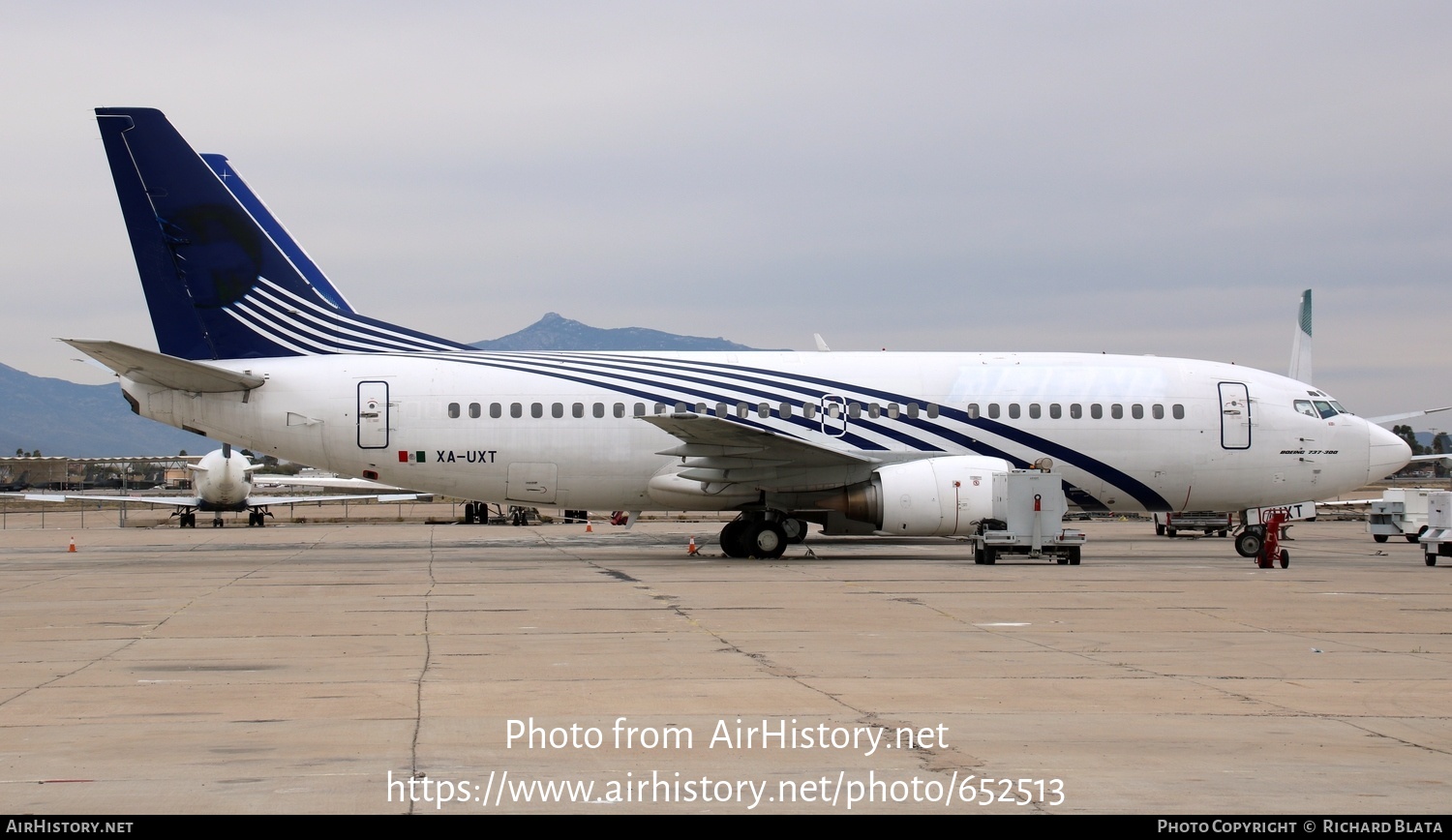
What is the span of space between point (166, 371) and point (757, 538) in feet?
34.9

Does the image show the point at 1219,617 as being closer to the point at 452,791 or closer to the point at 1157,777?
the point at 1157,777

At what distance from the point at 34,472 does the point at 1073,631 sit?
131 metres

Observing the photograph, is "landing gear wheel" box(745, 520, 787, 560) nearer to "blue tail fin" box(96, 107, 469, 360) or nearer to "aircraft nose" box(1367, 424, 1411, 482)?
"blue tail fin" box(96, 107, 469, 360)

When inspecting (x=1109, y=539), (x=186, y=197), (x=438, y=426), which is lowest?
(x=1109, y=539)

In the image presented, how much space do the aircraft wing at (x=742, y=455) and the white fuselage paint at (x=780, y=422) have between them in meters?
0.70

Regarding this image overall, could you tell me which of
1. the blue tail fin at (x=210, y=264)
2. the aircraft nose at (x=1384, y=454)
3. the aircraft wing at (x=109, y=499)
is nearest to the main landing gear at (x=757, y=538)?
the blue tail fin at (x=210, y=264)

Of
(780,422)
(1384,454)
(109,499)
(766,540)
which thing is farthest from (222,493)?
(1384,454)

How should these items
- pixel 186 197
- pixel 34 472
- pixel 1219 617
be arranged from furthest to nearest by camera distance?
pixel 34 472 → pixel 186 197 → pixel 1219 617

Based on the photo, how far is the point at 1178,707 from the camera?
8.45 m

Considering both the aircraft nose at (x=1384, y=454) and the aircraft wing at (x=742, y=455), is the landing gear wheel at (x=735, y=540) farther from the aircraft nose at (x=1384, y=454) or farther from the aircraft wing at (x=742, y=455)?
the aircraft nose at (x=1384, y=454)

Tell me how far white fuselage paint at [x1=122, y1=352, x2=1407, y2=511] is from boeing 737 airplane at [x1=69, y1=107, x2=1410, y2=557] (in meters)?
0.04

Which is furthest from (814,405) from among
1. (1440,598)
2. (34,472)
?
(34,472)

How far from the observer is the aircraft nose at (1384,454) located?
24.5 meters

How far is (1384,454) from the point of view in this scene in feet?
80.5
